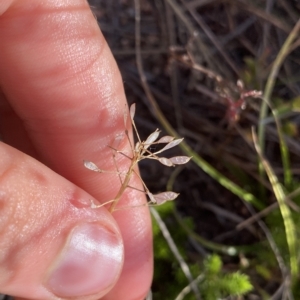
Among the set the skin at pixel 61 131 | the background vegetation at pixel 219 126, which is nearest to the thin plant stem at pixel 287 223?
the background vegetation at pixel 219 126

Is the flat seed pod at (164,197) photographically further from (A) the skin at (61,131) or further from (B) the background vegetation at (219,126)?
(B) the background vegetation at (219,126)

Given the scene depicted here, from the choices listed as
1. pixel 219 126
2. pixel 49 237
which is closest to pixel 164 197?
pixel 49 237

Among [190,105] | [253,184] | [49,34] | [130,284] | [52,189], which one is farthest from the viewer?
[190,105]

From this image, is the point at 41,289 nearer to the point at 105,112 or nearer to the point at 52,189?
the point at 52,189

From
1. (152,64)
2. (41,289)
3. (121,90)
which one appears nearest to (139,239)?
(41,289)

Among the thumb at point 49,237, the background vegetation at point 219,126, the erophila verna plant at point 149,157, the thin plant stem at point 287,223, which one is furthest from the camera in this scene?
the background vegetation at point 219,126

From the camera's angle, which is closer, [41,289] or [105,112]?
[41,289]
